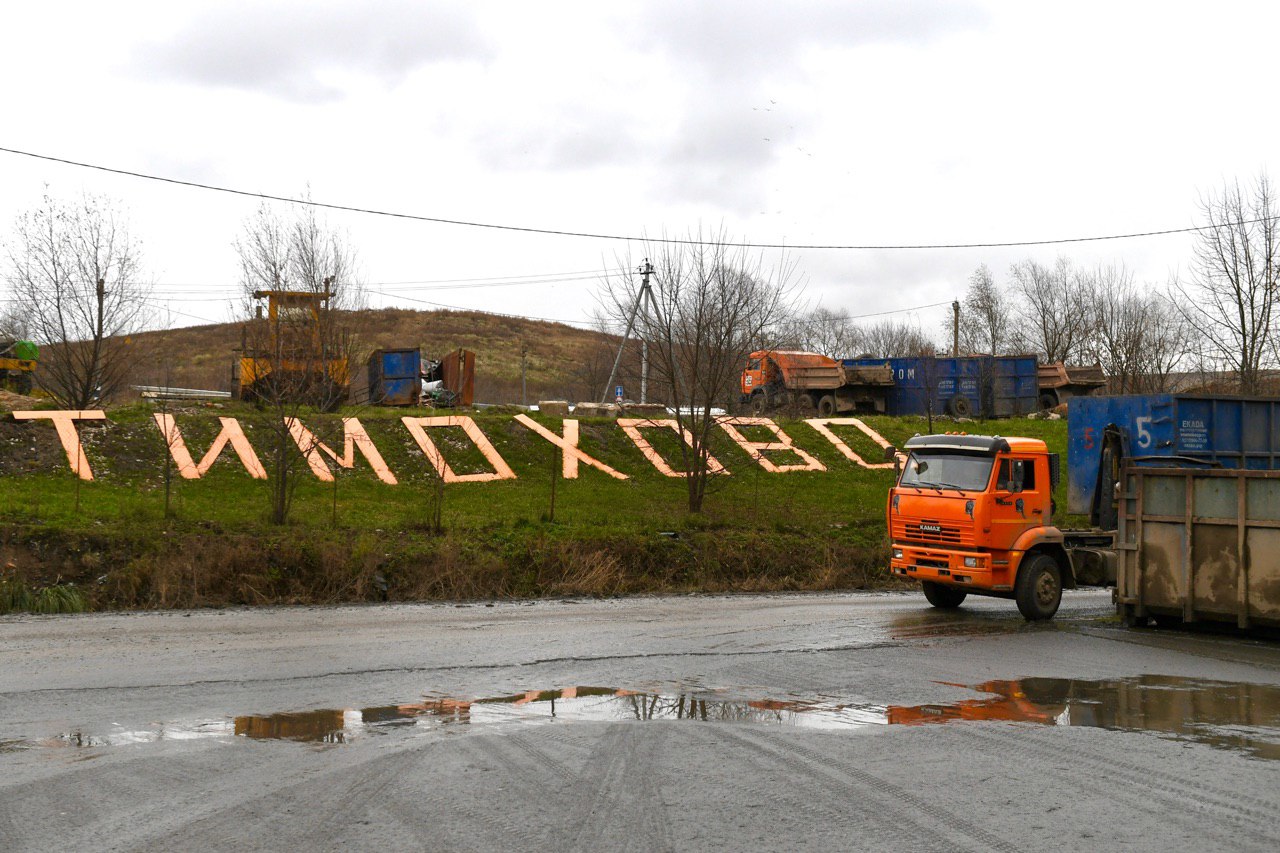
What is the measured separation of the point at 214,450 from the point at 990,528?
59.1ft

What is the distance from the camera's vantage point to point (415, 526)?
1994 centimetres

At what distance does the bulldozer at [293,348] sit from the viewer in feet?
69.2

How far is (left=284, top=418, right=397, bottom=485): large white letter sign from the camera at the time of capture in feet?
82.8

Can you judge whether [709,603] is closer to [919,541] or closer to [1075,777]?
[919,541]

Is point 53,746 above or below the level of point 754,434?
below

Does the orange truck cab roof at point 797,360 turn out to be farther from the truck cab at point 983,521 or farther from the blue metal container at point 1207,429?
the truck cab at point 983,521

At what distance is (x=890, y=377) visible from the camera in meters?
40.5

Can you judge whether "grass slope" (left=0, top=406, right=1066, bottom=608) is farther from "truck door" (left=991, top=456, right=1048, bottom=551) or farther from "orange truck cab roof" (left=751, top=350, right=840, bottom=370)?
"orange truck cab roof" (left=751, top=350, right=840, bottom=370)

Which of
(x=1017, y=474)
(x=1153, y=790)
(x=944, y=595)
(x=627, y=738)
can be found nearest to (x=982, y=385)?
(x=944, y=595)

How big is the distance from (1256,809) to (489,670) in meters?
6.41

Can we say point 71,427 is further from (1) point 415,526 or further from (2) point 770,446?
(2) point 770,446

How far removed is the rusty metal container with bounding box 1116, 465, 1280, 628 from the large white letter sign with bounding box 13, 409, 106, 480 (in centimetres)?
1914

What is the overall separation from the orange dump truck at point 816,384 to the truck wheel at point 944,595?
23387 millimetres

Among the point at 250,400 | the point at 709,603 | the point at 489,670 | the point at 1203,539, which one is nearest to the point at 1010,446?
the point at 1203,539
